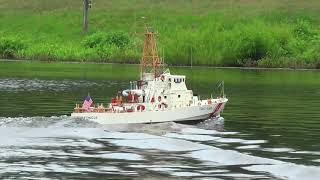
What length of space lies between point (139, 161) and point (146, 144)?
6958 millimetres

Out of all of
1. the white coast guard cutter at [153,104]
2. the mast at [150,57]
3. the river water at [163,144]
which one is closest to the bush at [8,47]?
the river water at [163,144]

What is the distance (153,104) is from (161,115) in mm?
1243

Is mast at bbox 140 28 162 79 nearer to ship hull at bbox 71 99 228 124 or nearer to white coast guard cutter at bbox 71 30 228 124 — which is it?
white coast guard cutter at bbox 71 30 228 124

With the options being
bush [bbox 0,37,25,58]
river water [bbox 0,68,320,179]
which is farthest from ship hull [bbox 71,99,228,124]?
bush [bbox 0,37,25,58]

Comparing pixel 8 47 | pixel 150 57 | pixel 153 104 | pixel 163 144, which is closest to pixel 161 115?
pixel 153 104

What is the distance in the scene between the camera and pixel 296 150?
49.5 meters

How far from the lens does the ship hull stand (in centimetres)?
6303

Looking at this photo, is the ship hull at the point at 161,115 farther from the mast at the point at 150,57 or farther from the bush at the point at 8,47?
the bush at the point at 8,47

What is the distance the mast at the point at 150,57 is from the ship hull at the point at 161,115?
13.5ft

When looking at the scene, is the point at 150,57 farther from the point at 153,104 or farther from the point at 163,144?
the point at 163,144

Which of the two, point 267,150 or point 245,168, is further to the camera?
point 267,150

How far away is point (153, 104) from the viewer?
66500mm

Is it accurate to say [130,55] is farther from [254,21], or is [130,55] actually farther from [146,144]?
[146,144]

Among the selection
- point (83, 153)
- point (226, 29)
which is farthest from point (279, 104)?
point (226, 29)
